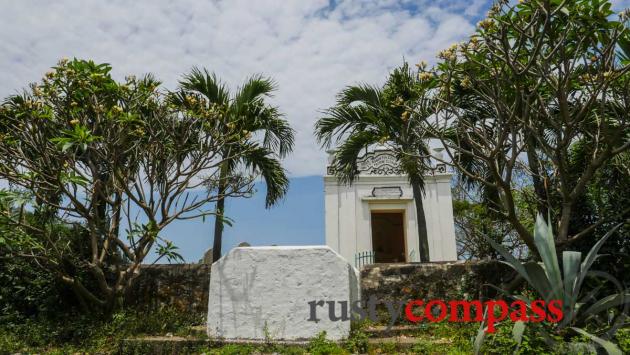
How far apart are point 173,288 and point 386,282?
3.20 metres

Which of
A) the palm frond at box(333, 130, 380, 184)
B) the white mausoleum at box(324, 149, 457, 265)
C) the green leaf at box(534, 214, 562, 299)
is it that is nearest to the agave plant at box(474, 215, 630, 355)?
the green leaf at box(534, 214, 562, 299)

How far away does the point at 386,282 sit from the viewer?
627cm

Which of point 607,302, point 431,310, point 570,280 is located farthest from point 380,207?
point 607,302

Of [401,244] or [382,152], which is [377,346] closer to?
[382,152]

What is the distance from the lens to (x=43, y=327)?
584 centimetres

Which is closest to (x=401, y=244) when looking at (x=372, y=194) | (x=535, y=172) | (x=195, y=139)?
(x=372, y=194)

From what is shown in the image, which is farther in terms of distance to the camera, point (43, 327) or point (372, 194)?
point (372, 194)

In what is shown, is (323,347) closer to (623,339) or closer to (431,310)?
(431,310)

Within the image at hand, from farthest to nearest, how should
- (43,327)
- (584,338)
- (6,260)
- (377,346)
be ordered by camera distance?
(6,260)
(43,327)
(377,346)
(584,338)

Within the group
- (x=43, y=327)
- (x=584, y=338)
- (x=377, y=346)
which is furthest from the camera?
(x=43, y=327)

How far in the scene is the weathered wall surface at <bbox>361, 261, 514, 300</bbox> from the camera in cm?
603

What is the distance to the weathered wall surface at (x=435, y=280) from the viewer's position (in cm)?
603

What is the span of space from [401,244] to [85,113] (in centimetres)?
1192

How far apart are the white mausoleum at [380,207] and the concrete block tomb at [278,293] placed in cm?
612
